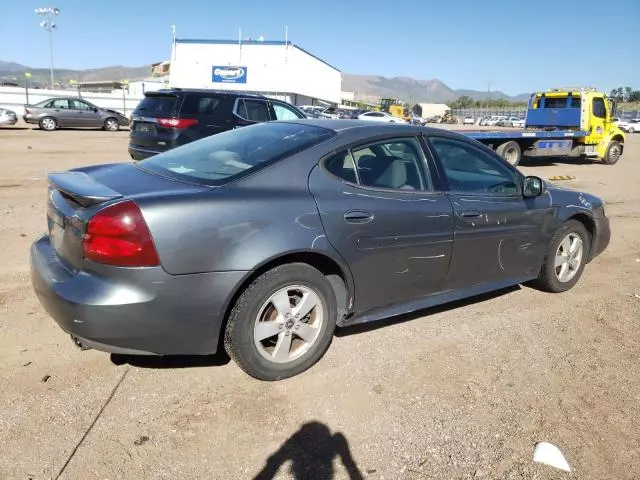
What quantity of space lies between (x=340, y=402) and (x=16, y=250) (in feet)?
13.0

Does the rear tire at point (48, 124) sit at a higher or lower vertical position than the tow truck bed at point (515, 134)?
lower

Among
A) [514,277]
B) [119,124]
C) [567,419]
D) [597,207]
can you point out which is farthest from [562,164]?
[119,124]

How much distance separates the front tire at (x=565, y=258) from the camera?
4.57m

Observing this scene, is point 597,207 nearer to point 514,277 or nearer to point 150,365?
point 514,277

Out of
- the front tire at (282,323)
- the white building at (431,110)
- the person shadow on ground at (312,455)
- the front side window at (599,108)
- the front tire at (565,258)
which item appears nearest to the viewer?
the person shadow on ground at (312,455)

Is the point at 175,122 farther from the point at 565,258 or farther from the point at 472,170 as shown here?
the point at 565,258

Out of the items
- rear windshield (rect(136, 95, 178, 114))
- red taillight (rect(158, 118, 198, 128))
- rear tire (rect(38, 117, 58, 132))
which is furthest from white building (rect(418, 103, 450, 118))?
red taillight (rect(158, 118, 198, 128))

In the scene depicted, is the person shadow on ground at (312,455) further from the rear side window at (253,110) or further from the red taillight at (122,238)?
the rear side window at (253,110)

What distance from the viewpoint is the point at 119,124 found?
25.7 metres

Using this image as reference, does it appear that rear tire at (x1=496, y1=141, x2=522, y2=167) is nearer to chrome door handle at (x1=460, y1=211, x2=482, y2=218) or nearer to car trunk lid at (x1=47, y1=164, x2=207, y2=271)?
chrome door handle at (x1=460, y1=211, x2=482, y2=218)

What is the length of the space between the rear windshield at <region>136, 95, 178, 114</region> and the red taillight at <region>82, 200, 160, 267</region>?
7125 mm

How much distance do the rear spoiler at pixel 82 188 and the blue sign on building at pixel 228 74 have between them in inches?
1760

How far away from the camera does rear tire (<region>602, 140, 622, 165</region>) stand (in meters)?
17.5

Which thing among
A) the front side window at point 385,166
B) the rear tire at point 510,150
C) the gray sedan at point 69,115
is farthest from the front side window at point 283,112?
the gray sedan at point 69,115
